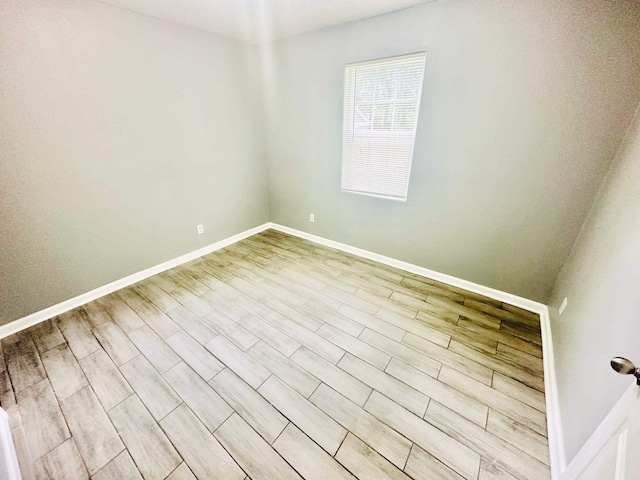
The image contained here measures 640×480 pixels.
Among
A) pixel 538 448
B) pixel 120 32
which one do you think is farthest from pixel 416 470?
pixel 120 32

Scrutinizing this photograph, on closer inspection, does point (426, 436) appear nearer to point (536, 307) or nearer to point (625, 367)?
point (625, 367)

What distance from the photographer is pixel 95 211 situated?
2.22 meters

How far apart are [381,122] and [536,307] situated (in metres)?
2.25

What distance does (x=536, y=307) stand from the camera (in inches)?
87.4

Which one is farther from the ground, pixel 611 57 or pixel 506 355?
pixel 611 57

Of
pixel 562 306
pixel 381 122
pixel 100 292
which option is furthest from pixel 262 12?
pixel 562 306

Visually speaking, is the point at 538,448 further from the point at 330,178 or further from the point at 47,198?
the point at 47,198

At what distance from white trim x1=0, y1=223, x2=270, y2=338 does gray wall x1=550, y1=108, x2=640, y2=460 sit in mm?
3431

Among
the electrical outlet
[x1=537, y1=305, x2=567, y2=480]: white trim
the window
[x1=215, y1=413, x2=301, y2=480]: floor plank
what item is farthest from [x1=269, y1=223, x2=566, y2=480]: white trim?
[x1=215, y1=413, x2=301, y2=480]: floor plank

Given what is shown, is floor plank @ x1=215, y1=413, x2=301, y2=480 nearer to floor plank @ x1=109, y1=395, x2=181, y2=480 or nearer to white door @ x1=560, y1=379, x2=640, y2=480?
floor plank @ x1=109, y1=395, x2=181, y2=480

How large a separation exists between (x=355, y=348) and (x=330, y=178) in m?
2.01

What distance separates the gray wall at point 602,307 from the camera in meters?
0.96

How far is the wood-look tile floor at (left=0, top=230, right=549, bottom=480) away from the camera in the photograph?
1.22 metres

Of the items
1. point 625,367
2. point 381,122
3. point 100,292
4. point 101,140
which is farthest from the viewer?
point 381,122
